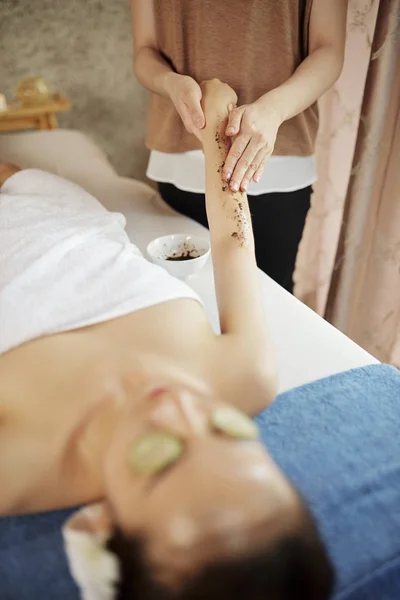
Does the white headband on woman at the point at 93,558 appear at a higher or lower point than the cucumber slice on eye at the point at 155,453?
lower

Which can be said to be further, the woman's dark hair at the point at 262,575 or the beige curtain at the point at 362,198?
the beige curtain at the point at 362,198

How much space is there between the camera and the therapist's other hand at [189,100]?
3.51 feet

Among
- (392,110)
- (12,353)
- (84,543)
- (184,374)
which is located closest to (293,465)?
(184,374)

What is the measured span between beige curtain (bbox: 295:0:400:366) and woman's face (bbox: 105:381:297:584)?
1193 mm

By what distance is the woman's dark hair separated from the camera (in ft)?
1.56

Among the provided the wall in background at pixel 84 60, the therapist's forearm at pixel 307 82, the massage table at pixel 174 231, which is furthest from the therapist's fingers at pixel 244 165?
the wall in background at pixel 84 60

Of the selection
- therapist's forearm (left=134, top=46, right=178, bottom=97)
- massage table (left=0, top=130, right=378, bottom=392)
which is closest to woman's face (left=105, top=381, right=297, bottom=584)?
massage table (left=0, top=130, right=378, bottom=392)

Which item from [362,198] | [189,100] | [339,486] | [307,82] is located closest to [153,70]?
[189,100]

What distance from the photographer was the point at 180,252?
119cm

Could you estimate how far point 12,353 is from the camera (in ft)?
2.69

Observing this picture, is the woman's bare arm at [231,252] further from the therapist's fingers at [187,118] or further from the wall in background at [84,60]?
the wall in background at [84,60]

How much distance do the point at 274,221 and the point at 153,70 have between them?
0.49 m

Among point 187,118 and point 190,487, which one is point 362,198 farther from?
point 190,487

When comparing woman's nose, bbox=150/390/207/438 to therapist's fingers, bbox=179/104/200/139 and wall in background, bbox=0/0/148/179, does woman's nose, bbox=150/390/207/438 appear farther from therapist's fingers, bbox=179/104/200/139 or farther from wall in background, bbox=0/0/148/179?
wall in background, bbox=0/0/148/179
